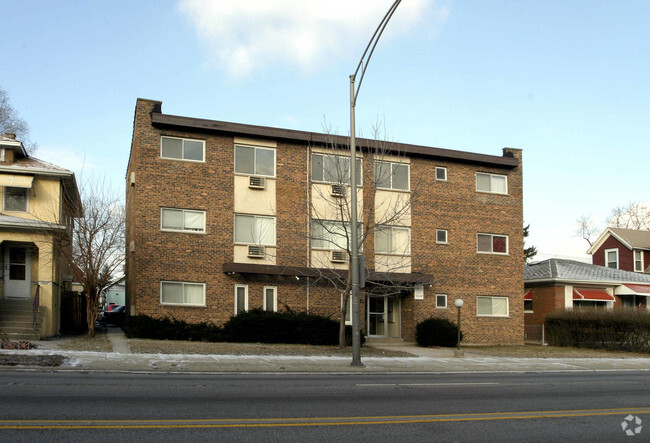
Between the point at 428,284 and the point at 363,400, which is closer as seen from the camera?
the point at 363,400

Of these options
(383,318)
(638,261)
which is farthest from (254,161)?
(638,261)

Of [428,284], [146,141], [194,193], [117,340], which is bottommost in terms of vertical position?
[117,340]

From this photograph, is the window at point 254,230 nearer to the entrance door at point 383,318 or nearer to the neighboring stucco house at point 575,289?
the entrance door at point 383,318

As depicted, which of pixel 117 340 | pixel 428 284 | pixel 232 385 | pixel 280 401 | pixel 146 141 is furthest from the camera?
pixel 428 284

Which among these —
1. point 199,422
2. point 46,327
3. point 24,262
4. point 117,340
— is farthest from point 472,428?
point 24,262

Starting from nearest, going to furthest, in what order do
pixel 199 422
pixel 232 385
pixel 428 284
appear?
1. pixel 199 422
2. pixel 232 385
3. pixel 428 284

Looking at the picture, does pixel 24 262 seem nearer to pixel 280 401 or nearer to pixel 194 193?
pixel 194 193

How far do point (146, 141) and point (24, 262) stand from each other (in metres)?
6.50

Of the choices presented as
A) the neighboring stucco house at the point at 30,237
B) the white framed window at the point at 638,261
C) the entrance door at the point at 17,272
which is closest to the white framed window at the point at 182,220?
the neighboring stucco house at the point at 30,237

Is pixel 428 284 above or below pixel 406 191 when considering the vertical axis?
below

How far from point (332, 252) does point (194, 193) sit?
6.33 meters

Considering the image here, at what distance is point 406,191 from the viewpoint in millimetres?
29094

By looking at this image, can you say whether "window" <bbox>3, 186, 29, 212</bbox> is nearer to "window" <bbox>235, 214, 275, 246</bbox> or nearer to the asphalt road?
"window" <bbox>235, 214, 275, 246</bbox>

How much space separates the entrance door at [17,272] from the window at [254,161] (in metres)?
8.77
